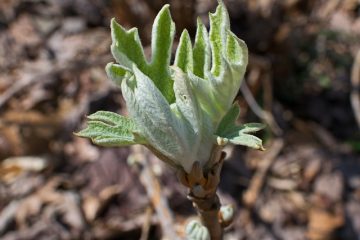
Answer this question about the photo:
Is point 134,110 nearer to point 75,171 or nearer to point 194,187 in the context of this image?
point 194,187

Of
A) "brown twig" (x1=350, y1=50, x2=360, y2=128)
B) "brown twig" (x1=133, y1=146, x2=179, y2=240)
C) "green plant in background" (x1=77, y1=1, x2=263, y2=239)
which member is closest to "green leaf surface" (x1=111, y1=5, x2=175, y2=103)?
"green plant in background" (x1=77, y1=1, x2=263, y2=239)

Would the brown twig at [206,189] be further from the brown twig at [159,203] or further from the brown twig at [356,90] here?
the brown twig at [356,90]

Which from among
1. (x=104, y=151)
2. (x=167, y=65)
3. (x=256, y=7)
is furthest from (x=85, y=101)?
(x=167, y=65)

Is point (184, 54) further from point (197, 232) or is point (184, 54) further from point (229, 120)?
point (197, 232)

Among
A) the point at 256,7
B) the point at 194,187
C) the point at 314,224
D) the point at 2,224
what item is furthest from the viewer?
the point at 256,7

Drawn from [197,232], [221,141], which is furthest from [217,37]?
[197,232]

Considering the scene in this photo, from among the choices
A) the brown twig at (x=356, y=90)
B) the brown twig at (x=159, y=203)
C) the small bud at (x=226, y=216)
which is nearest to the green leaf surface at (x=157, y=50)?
the small bud at (x=226, y=216)

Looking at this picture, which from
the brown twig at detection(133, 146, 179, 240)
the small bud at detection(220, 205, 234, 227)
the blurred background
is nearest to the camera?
the small bud at detection(220, 205, 234, 227)

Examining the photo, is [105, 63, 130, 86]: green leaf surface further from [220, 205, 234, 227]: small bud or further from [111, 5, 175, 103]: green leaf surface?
[220, 205, 234, 227]: small bud
